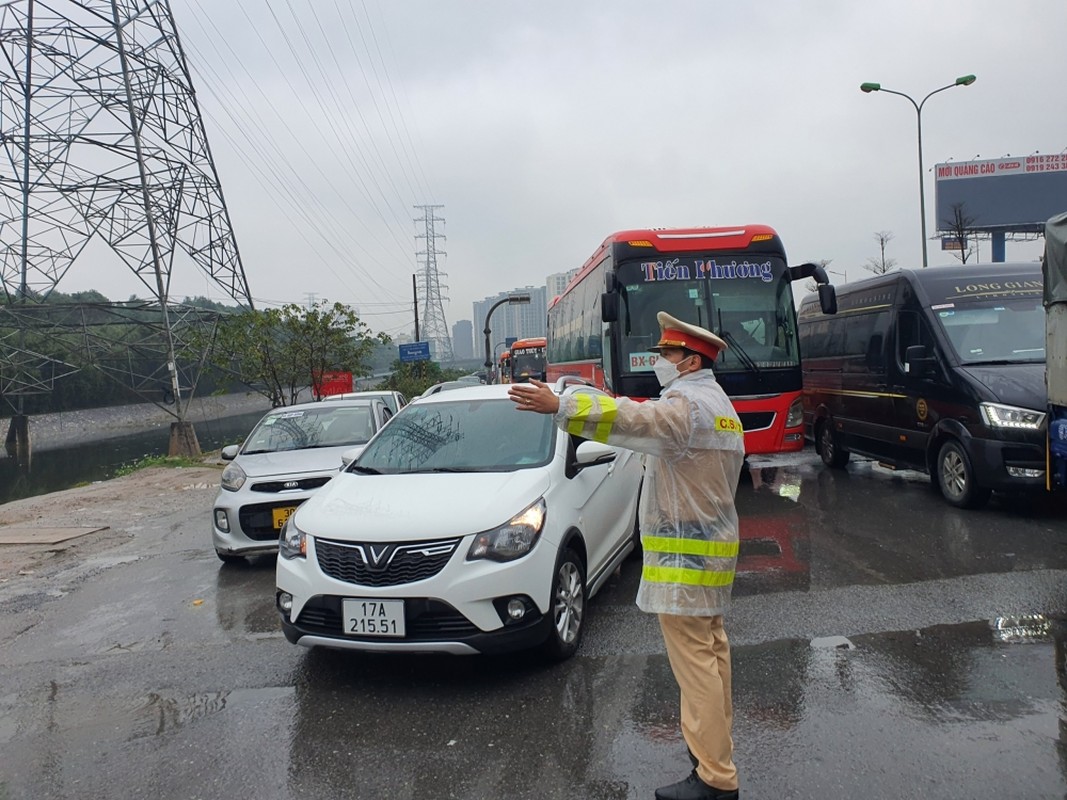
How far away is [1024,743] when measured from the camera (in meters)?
3.34

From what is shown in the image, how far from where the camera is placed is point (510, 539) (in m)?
4.21

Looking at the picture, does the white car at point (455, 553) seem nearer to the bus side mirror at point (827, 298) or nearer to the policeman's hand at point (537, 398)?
the policeman's hand at point (537, 398)

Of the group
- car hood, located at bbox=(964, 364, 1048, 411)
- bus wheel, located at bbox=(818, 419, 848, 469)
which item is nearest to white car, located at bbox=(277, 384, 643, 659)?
car hood, located at bbox=(964, 364, 1048, 411)

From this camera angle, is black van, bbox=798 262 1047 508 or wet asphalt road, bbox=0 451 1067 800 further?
black van, bbox=798 262 1047 508

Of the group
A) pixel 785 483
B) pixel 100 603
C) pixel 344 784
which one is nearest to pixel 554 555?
pixel 344 784

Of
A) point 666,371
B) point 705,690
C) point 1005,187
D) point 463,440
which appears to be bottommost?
point 705,690

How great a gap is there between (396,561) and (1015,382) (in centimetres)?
631

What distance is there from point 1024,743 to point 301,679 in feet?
11.8

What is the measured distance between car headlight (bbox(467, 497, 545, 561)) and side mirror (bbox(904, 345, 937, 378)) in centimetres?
553

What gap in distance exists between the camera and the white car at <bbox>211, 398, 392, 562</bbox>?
717 centimetres

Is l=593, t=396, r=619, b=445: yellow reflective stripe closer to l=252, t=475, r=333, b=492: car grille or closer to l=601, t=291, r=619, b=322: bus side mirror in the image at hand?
l=252, t=475, r=333, b=492: car grille

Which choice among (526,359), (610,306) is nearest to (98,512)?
(610,306)

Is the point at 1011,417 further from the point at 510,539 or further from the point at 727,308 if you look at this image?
the point at 510,539

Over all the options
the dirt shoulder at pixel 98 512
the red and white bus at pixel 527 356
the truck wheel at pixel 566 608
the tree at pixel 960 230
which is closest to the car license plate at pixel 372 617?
the truck wheel at pixel 566 608
